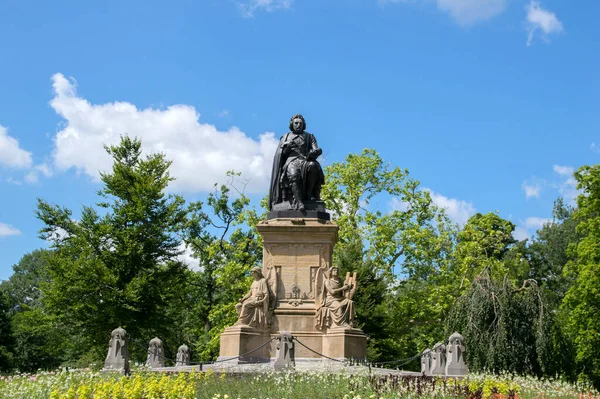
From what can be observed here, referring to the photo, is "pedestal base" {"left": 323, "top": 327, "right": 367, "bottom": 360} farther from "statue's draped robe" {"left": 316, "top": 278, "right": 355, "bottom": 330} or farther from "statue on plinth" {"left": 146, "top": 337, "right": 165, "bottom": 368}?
"statue on plinth" {"left": 146, "top": 337, "right": 165, "bottom": 368}

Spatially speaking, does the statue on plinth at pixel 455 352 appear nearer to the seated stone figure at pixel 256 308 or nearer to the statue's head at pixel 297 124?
the seated stone figure at pixel 256 308

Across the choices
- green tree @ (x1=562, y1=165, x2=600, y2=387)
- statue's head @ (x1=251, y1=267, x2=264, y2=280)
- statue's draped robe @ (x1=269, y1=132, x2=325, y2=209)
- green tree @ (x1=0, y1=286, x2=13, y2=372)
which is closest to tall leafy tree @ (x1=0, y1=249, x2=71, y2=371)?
green tree @ (x1=0, y1=286, x2=13, y2=372)

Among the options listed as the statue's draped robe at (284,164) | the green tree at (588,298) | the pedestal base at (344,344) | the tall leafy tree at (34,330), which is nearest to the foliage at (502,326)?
the green tree at (588,298)

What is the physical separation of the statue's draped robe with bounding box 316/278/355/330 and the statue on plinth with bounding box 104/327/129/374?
447 cm

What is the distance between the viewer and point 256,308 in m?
17.6

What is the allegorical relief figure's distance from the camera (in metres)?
17.5

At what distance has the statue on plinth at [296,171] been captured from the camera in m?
18.8

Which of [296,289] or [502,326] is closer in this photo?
[296,289]

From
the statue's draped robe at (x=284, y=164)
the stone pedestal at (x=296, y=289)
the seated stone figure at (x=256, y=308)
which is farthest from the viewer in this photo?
the statue's draped robe at (x=284, y=164)

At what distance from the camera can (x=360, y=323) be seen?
32.5 meters

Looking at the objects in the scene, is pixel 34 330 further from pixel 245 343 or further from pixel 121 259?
pixel 245 343

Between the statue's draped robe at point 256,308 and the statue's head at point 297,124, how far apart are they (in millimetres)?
4316

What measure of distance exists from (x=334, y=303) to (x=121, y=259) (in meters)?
19.3

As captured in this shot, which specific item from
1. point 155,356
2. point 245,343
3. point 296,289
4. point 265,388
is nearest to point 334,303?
point 296,289
